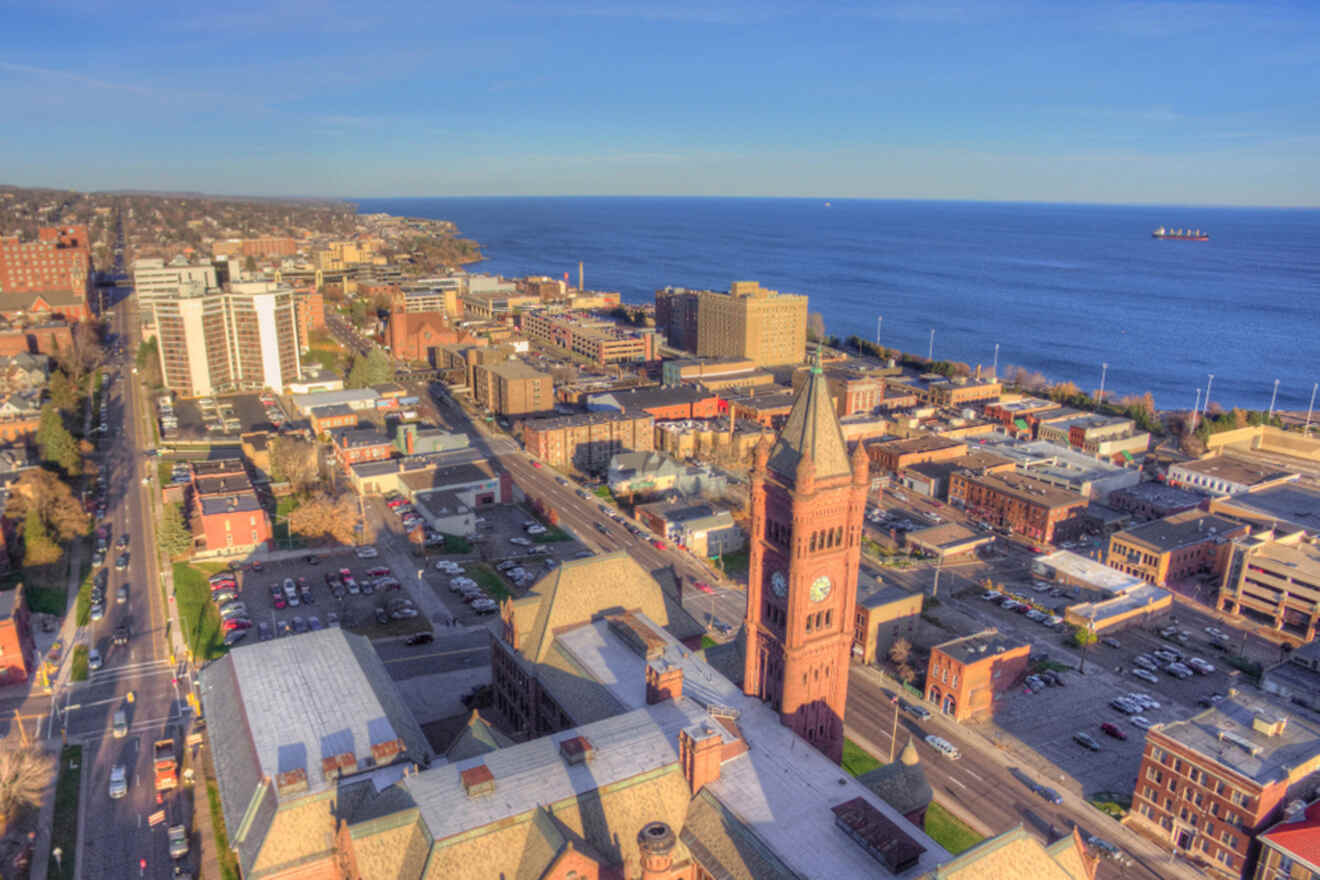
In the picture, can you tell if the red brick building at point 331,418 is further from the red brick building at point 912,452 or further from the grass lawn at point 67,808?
the red brick building at point 912,452

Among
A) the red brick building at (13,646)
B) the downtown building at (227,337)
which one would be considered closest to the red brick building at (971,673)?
the red brick building at (13,646)

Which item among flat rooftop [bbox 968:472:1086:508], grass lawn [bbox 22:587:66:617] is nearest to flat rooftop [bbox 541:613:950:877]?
grass lawn [bbox 22:587:66:617]

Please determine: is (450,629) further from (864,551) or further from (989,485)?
(989,485)

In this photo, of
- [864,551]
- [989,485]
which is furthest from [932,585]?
[989,485]

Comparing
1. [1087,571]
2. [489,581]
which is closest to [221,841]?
[489,581]

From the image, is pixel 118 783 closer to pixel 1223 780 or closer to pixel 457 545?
pixel 457 545

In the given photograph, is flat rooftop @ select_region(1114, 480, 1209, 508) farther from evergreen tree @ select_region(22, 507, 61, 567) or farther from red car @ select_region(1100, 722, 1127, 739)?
evergreen tree @ select_region(22, 507, 61, 567)
